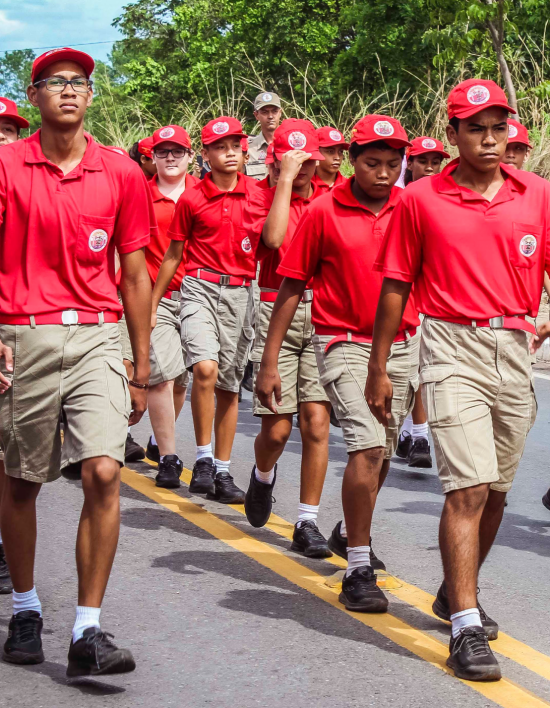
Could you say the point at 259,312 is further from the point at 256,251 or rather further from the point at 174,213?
the point at 174,213

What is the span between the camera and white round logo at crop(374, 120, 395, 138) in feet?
18.3

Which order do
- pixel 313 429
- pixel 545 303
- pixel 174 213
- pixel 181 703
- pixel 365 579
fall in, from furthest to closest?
1. pixel 545 303
2. pixel 174 213
3. pixel 313 429
4. pixel 365 579
5. pixel 181 703

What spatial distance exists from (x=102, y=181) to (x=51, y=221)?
0.26 metres

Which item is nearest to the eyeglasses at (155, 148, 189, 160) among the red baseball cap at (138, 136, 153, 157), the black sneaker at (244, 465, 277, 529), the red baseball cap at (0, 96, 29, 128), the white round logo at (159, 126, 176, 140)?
the white round logo at (159, 126, 176, 140)

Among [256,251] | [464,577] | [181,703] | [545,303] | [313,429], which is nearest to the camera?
[181,703]

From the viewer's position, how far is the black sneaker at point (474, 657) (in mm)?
4449

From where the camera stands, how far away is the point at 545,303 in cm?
1544

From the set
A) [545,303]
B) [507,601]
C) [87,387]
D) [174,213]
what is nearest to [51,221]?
[87,387]

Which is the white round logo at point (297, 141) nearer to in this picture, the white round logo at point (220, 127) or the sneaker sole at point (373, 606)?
the white round logo at point (220, 127)

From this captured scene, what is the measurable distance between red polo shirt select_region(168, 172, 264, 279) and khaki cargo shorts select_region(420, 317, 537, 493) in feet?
10.5

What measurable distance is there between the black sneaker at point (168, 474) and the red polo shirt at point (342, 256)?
2364 mm

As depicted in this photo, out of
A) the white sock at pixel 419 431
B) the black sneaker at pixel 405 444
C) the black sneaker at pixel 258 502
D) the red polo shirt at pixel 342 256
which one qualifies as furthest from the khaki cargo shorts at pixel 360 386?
the black sneaker at pixel 405 444

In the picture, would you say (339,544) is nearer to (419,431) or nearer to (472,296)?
(472,296)

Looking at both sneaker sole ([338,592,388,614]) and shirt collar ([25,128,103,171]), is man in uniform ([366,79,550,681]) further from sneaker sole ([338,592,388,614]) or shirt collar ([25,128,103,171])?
shirt collar ([25,128,103,171])
